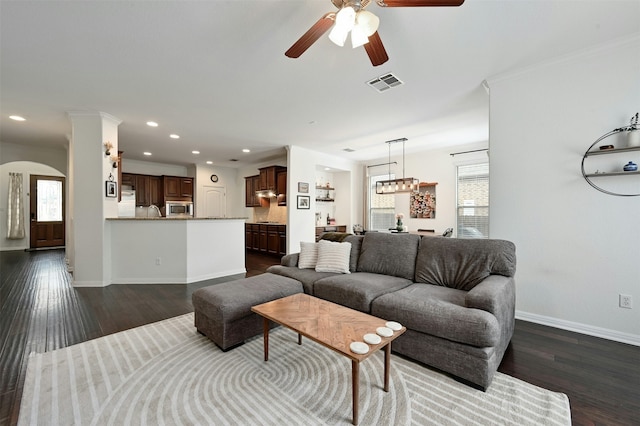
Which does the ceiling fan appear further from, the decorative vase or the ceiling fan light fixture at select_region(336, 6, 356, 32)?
the decorative vase

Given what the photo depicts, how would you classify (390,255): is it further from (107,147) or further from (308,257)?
(107,147)

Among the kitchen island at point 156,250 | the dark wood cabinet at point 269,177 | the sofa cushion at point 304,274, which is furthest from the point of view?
the dark wood cabinet at point 269,177

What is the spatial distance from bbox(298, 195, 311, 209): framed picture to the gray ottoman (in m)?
3.73

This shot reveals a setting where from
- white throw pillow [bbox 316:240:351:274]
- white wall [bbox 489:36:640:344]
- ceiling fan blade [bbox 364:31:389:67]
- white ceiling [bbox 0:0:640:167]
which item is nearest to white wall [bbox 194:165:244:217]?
white ceiling [bbox 0:0:640:167]

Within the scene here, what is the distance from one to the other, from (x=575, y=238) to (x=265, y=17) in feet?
11.6

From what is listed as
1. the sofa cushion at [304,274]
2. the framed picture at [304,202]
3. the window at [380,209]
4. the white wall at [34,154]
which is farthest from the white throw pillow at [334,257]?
the white wall at [34,154]

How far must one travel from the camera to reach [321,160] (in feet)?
23.2

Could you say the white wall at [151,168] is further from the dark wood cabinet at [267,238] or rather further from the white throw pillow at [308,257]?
the white throw pillow at [308,257]

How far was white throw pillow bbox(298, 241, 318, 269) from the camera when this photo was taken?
→ 3.46 meters

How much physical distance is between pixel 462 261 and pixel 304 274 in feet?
5.62

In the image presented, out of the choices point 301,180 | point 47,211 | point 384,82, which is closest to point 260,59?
point 384,82

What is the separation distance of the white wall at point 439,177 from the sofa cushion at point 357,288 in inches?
159

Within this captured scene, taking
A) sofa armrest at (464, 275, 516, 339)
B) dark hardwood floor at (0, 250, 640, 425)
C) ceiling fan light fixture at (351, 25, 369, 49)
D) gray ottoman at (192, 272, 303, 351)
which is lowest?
dark hardwood floor at (0, 250, 640, 425)

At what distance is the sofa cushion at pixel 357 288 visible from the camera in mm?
2463
